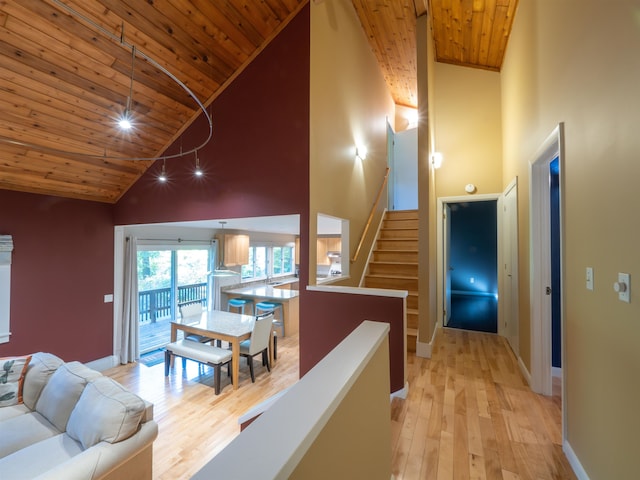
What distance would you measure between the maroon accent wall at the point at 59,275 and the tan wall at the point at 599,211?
5690mm

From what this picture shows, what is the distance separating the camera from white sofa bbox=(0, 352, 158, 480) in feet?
5.68

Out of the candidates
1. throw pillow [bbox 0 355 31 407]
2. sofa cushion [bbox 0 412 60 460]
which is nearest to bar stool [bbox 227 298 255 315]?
throw pillow [bbox 0 355 31 407]

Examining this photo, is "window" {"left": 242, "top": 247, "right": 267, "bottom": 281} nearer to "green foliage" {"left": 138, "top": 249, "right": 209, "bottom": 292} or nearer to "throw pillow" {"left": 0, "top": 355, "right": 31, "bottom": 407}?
"green foliage" {"left": 138, "top": 249, "right": 209, "bottom": 292}

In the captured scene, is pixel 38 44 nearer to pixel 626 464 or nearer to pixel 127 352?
pixel 127 352

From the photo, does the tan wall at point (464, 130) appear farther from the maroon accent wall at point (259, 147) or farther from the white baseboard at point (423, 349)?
the maroon accent wall at point (259, 147)

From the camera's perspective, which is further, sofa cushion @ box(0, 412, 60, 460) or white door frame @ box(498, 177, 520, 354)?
white door frame @ box(498, 177, 520, 354)

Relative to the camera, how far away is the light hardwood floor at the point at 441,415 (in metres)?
1.82

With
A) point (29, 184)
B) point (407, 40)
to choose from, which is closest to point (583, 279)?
point (407, 40)

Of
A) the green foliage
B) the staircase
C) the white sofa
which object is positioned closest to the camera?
the white sofa

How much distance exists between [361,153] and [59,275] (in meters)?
4.84

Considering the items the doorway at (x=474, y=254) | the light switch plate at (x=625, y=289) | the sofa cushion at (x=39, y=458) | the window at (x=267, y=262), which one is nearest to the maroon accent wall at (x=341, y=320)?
the light switch plate at (x=625, y=289)

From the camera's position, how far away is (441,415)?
2.30 metres

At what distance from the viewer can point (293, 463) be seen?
65 cm

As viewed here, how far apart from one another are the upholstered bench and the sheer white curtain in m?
1.01
